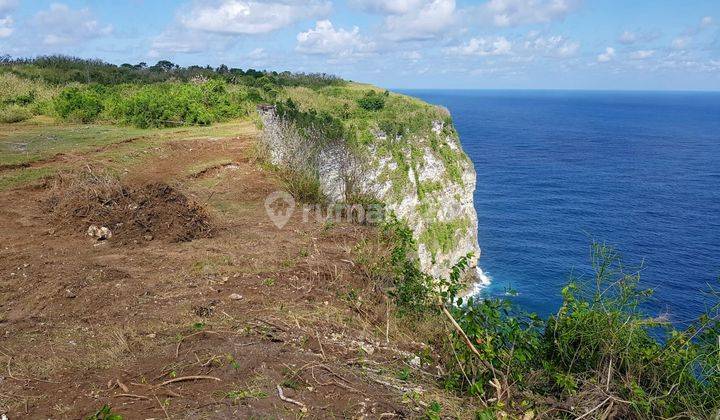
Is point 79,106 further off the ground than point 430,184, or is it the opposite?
point 79,106

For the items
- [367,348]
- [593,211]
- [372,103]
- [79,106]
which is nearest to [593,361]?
[367,348]

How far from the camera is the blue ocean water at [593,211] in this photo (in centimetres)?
2945

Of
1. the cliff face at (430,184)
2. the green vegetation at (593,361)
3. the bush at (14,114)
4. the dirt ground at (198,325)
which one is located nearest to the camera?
the green vegetation at (593,361)

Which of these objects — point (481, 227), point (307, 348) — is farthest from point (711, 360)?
point (481, 227)

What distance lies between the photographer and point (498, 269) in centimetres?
3186

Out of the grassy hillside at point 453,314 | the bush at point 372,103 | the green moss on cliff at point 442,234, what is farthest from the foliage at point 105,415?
the bush at point 372,103

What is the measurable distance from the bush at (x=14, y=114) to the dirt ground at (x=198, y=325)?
10.7 meters

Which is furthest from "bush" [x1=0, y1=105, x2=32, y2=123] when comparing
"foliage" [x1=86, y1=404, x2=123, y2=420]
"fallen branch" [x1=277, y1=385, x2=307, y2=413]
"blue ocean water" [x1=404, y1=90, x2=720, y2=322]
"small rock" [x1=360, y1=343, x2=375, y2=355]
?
"fallen branch" [x1=277, y1=385, x2=307, y2=413]

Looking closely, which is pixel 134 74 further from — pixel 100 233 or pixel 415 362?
pixel 415 362

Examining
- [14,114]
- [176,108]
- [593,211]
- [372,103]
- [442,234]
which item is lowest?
[593,211]

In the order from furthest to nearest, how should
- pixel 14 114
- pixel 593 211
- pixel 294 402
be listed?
pixel 593 211, pixel 14 114, pixel 294 402

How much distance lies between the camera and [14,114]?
60.3ft

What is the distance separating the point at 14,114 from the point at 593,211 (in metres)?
40.7

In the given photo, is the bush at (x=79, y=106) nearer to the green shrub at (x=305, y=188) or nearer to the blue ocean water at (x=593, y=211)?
the green shrub at (x=305, y=188)
